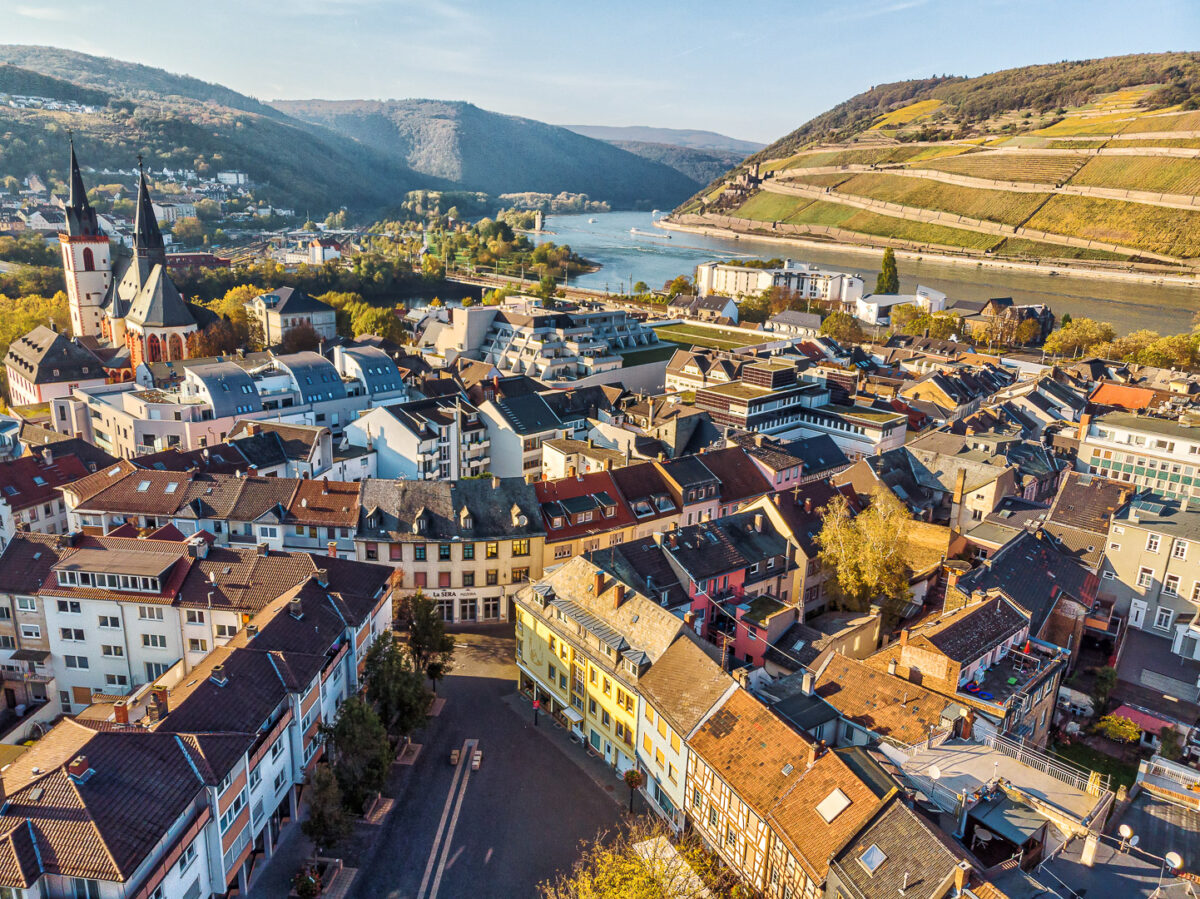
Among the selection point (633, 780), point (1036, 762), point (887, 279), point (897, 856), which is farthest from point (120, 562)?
point (887, 279)

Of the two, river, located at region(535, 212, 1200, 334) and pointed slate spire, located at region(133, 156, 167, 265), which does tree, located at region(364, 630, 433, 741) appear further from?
river, located at region(535, 212, 1200, 334)

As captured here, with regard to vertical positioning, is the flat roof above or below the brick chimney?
below

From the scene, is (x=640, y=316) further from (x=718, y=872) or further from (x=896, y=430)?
(x=718, y=872)

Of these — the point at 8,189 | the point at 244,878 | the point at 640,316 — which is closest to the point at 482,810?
the point at 244,878

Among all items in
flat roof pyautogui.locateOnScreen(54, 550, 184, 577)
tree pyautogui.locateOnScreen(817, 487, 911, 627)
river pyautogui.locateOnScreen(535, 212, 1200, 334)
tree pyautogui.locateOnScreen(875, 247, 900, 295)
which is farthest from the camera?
river pyautogui.locateOnScreen(535, 212, 1200, 334)

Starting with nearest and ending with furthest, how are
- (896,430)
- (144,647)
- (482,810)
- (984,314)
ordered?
(482,810) → (144,647) → (896,430) → (984,314)

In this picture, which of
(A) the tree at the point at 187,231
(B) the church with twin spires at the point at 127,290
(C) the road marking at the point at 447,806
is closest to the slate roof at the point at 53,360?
(B) the church with twin spires at the point at 127,290

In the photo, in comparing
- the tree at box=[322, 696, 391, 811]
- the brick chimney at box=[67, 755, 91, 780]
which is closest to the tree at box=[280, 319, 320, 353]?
the tree at box=[322, 696, 391, 811]
